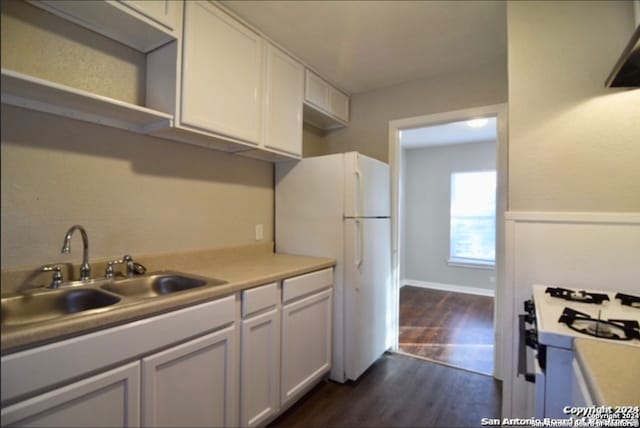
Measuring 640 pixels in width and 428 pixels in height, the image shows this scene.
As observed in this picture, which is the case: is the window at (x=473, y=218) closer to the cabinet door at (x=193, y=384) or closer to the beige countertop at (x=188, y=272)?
the beige countertop at (x=188, y=272)

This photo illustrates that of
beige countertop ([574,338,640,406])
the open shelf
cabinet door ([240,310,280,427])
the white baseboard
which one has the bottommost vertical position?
the white baseboard

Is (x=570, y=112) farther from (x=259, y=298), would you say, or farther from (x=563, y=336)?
(x=259, y=298)

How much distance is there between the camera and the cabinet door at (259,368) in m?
1.52

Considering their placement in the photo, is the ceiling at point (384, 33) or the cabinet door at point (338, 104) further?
the cabinet door at point (338, 104)

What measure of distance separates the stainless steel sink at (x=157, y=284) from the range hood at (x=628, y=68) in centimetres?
178

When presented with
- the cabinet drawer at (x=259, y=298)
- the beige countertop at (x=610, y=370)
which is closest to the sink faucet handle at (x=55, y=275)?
the cabinet drawer at (x=259, y=298)

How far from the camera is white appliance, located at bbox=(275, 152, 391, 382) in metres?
2.19

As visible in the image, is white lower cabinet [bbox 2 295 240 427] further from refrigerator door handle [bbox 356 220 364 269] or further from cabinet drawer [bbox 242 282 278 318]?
refrigerator door handle [bbox 356 220 364 269]

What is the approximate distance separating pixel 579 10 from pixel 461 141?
334 centimetres

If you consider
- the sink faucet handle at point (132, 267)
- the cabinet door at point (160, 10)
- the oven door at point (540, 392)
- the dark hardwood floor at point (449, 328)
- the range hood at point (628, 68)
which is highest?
the cabinet door at point (160, 10)

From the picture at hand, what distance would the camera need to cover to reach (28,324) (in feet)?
2.85

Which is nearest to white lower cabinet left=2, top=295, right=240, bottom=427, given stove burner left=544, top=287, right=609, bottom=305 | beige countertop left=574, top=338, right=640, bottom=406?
beige countertop left=574, top=338, right=640, bottom=406

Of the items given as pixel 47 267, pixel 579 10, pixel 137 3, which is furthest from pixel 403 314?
pixel 137 3

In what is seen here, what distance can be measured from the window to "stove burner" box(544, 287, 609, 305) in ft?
11.7
